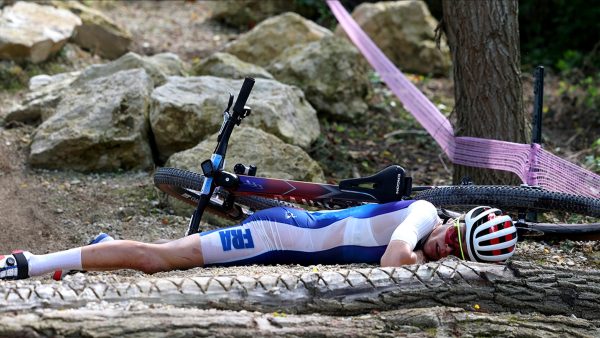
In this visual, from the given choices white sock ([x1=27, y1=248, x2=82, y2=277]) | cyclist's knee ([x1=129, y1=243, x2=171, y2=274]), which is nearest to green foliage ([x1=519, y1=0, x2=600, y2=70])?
cyclist's knee ([x1=129, y1=243, x2=171, y2=274])

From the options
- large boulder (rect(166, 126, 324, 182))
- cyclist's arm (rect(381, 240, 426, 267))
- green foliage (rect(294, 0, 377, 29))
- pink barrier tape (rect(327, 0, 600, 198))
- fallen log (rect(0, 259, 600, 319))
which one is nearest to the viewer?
fallen log (rect(0, 259, 600, 319))

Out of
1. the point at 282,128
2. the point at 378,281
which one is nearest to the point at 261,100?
the point at 282,128

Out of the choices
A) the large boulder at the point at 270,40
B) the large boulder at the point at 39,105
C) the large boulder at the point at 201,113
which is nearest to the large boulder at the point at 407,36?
the large boulder at the point at 270,40

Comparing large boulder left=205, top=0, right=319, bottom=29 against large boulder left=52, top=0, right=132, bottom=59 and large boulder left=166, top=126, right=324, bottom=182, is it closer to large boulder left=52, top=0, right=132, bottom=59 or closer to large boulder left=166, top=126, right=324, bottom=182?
large boulder left=52, top=0, right=132, bottom=59

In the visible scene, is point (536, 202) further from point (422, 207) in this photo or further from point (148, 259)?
point (148, 259)

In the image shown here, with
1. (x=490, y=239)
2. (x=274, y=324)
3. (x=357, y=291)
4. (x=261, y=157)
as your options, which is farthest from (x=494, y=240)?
(x=261, y=157)

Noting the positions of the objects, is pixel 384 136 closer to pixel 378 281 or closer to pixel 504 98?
pixel 504 98

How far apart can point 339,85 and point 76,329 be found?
5.86 m

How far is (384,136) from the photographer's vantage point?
29.1 feet

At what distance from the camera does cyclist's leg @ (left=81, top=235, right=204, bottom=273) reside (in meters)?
4.53

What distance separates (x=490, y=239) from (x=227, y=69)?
4.72 m

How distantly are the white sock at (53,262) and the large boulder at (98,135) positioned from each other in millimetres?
2944

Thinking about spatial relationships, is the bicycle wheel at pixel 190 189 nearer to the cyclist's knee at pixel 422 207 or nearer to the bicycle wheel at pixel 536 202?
the cyclist's knee at pixel 422 207

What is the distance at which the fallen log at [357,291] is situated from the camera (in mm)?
3758
